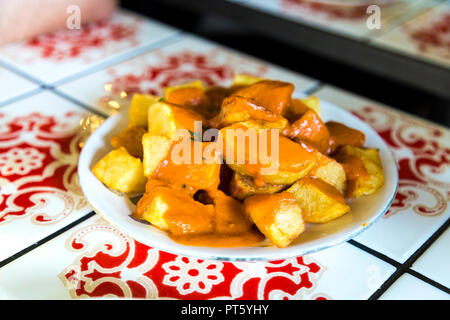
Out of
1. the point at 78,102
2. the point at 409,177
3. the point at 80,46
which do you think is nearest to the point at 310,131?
the point at 409,177

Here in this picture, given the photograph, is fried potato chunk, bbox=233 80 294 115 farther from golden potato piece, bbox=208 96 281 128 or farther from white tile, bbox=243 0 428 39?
white tile, bbox=243 0 428 39

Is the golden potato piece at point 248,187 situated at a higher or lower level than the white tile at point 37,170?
higher

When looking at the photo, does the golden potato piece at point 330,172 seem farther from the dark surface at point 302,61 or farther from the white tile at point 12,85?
the white tile at point 12,85

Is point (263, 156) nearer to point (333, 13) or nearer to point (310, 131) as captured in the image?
point (310, 131)

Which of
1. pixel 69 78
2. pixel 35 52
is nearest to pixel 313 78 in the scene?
pixel 69 78

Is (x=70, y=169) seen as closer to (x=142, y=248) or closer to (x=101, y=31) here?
(x=142, y=248)

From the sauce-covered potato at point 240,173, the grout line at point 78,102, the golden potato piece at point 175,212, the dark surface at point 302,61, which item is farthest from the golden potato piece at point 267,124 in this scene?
the dark surface at point 302,61

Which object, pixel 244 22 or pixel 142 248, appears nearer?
pixel 142 248
